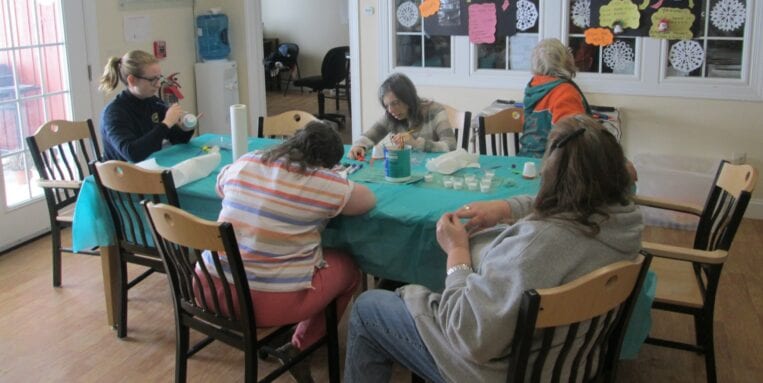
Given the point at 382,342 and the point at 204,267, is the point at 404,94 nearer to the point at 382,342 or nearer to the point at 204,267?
the point at 204,267

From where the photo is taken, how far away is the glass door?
4.15 meters

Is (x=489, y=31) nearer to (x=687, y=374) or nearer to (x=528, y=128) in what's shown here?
(x=528, y=128)

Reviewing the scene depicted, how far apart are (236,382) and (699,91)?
3304mm

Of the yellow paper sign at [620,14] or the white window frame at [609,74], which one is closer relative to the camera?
the white window frame at [609,74]

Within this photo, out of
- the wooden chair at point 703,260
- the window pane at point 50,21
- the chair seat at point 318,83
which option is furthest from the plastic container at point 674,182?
the chair seat at point 318,83

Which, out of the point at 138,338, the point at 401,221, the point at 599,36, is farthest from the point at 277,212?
the point at 599,36

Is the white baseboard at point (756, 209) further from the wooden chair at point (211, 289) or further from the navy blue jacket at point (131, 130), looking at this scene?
the navy blue jacket at point (131, 130)

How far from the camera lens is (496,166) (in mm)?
3035

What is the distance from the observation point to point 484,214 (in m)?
2.30

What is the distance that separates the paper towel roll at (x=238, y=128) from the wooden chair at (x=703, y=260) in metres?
1.58

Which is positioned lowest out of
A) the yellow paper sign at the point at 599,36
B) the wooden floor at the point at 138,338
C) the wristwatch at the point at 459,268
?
the wooden floor at the point at 138,338

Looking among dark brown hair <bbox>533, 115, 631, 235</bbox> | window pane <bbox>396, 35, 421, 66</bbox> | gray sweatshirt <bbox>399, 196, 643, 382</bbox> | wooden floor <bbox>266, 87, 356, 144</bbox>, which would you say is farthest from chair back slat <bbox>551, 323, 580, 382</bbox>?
wooden floor <bbox>266, 87, 356, 144</bbox>

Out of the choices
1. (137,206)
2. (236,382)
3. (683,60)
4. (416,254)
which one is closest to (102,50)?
(137,206)

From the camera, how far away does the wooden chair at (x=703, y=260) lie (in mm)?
2365
